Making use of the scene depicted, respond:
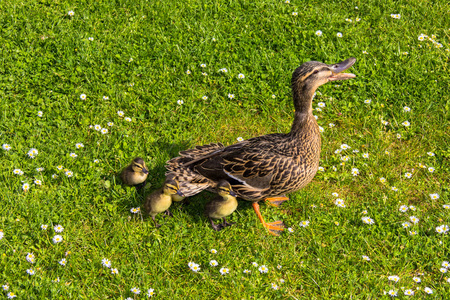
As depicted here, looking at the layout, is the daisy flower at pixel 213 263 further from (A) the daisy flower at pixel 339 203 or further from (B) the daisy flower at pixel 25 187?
(B) the daisy flower at pixel 25 187

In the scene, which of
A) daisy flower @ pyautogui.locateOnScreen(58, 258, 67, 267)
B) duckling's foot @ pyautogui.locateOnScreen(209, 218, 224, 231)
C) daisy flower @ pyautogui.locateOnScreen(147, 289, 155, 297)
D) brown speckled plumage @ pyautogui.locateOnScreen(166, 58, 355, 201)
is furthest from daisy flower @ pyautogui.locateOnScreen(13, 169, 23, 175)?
duckling's foot @ pyautogui.locateOnScreen(209, 218, 224, 231)

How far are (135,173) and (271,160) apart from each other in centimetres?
164

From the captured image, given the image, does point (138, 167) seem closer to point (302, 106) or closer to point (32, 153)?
point (32, 153)

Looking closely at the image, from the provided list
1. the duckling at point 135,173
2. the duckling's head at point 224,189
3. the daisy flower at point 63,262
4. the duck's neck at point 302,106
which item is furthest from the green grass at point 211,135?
the duck's neck at point 302,106

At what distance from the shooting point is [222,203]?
5.66m

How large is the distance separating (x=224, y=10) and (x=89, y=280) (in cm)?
538

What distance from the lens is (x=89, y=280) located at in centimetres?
524

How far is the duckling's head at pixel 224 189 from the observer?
18.4 ft

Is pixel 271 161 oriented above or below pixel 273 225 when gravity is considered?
above

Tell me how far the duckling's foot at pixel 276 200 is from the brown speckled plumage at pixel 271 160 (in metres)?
0.39

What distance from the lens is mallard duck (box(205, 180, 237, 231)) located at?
5637 mm

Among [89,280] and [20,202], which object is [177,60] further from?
[89,280]

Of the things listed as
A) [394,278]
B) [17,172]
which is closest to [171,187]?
[17,172]

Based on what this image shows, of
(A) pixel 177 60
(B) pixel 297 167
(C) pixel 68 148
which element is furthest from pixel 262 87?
(C) pixel 68 148
